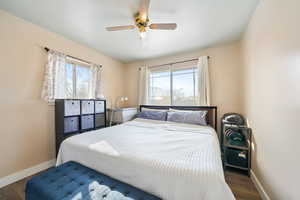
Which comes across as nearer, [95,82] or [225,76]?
[225,76]

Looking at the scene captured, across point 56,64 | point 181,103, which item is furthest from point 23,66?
point 181,103

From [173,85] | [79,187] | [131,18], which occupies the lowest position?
[79,187]

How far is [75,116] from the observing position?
238 centimetres

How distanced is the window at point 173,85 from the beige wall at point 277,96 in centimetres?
138

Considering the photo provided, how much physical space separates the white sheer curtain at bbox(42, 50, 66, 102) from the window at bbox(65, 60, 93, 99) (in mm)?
155

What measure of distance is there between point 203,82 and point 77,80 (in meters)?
3.02

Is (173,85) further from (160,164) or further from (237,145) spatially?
(160,164)

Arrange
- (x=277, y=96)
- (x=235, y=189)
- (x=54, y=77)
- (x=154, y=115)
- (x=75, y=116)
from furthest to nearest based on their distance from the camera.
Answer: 1. (x=154, y=115)
2. (x=75, y=116)
3. (x=54, y=77)
4. (x=235, y=189)
5. (x=277, y=96)

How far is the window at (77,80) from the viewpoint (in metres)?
2.61

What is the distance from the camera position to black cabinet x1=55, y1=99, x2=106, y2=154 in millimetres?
2199


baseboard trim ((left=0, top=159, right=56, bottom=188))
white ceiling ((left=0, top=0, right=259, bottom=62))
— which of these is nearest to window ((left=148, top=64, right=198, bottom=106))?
white ceiling ((left=0, top=0, right=259, bottom=62))

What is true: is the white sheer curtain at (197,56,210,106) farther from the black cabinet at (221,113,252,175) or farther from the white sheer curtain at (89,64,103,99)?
the white sheer curtain at (89,64,103,99)

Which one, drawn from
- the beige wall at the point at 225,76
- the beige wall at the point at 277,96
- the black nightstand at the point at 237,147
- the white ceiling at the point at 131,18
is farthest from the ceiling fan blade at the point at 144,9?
the black nightstand at the point at 237,147

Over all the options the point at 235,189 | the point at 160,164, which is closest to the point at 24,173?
the point at 160,164
